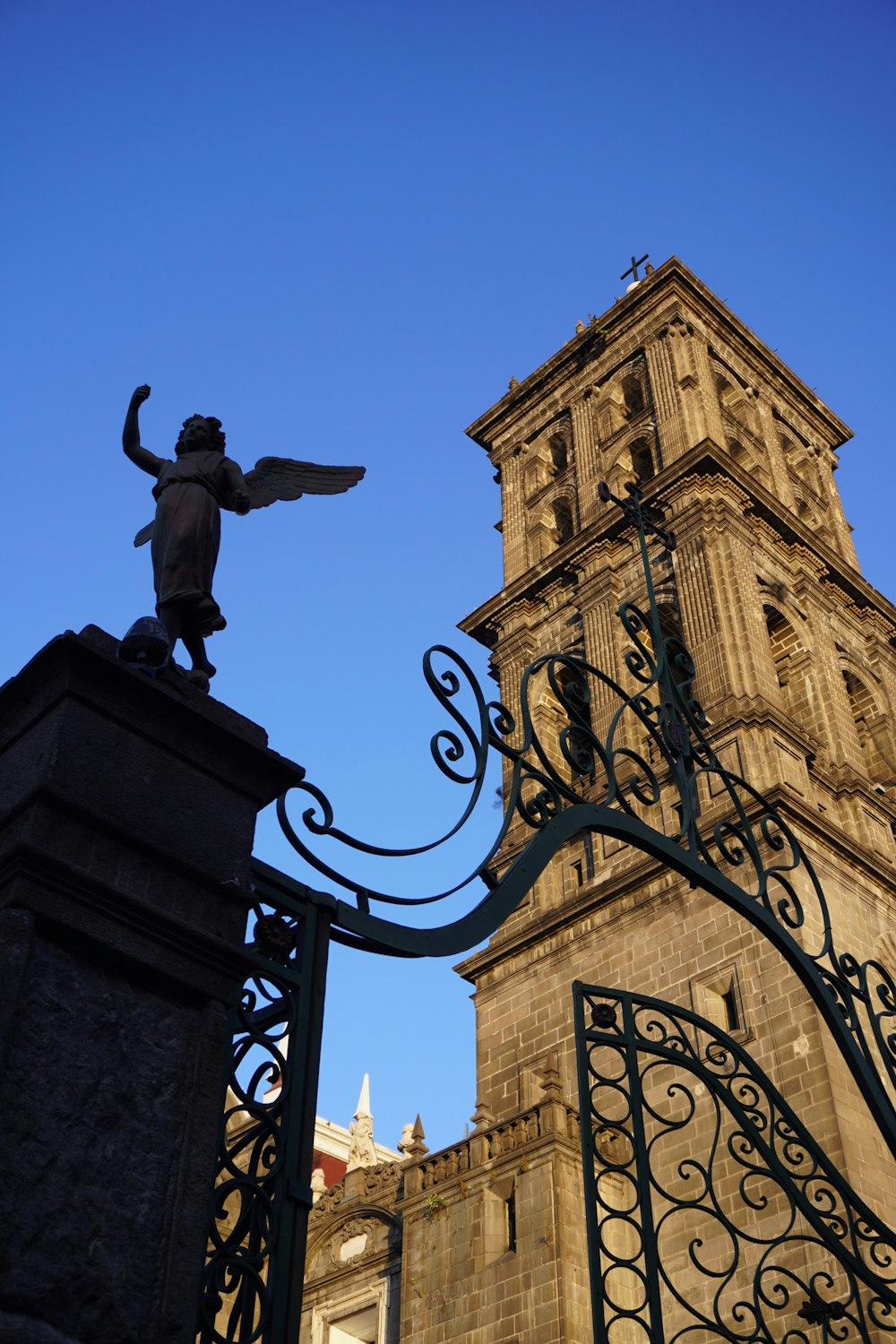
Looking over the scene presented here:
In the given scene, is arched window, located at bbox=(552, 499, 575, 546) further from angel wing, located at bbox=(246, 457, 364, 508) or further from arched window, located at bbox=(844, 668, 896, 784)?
angel wing, located at bbox=(246, 457, 364, 508)

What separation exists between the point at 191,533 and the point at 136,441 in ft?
1.99

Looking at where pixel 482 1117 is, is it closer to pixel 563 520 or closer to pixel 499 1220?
pixel 499 1220

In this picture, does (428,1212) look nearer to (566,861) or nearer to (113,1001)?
(566,861)

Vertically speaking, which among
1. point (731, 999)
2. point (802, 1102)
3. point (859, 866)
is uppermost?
point (859, 866)

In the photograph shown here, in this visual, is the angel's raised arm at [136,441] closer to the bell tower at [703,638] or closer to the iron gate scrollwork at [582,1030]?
the iron gate scrollwork at [582,1030]

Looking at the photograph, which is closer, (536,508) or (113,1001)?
(113,1001)

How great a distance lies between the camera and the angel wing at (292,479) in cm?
546

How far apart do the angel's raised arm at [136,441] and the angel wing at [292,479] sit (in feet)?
1.20

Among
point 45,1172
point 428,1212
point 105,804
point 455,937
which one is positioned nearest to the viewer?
point 45,1172

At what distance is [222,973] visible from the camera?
3.82 m

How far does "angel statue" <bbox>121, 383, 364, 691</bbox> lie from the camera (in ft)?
15.4

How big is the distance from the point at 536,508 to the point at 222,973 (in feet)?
91.8

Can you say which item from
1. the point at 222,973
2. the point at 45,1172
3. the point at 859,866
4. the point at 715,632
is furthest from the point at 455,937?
the point at 715,632

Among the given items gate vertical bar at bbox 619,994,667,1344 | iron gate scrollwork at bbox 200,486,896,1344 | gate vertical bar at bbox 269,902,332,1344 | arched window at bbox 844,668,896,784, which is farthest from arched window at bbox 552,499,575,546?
gate vertical bar at bbox 269,902,332,1344
